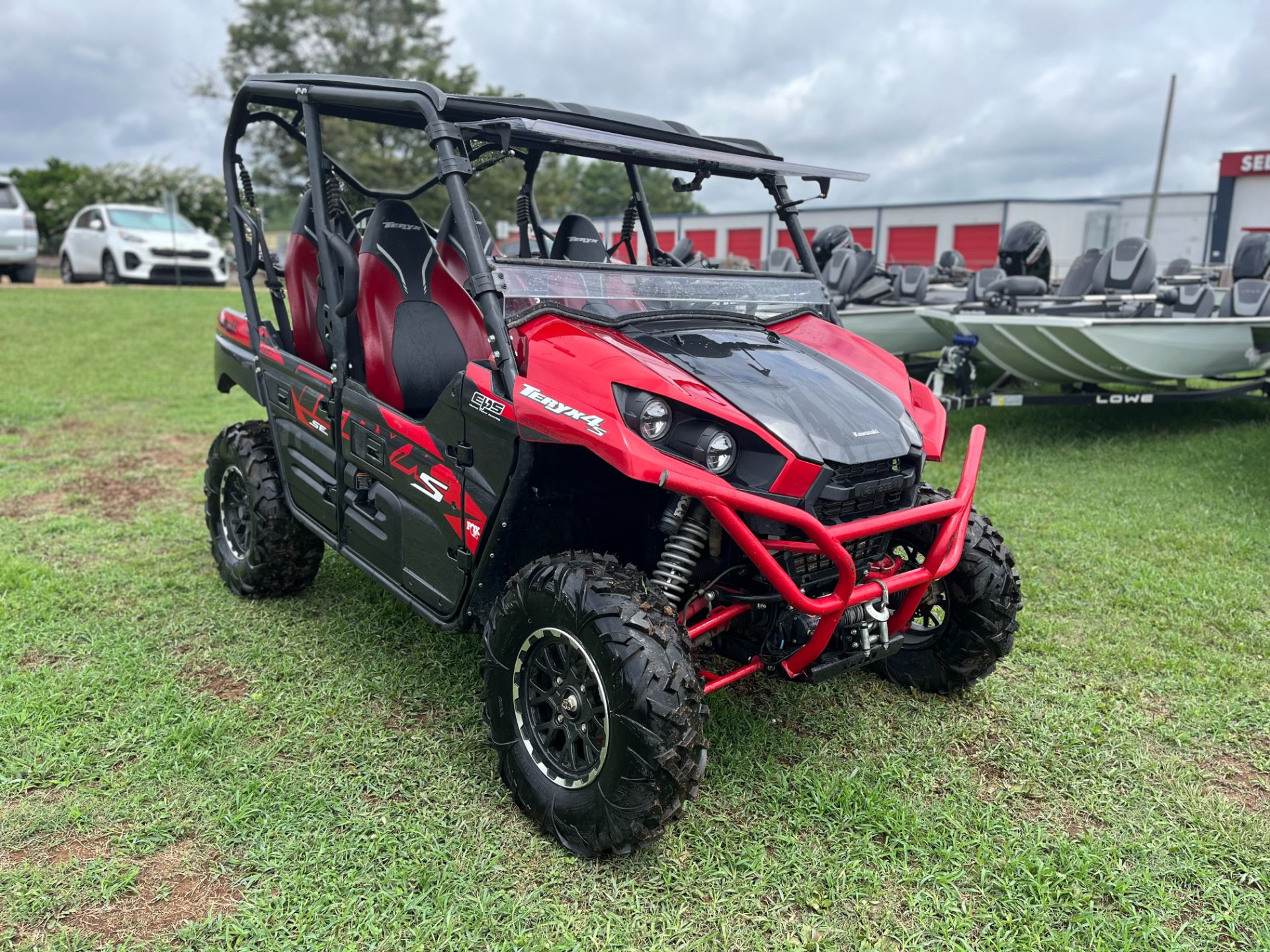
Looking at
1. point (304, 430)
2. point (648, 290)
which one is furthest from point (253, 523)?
point (648, 290)

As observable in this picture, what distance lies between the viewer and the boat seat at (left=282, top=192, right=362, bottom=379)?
3.85m

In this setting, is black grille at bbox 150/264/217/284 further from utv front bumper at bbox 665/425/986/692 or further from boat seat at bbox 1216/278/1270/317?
utv front bumper at bbox 665/425/986/692

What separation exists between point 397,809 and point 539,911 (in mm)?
586

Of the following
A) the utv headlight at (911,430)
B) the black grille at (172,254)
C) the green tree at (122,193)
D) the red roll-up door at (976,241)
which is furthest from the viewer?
the red roll-up door at (976,241)

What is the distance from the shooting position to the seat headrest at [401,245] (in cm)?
364

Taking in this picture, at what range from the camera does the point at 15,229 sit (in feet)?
52.5

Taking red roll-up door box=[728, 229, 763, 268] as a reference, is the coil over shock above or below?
below

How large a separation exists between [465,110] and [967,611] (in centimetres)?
227

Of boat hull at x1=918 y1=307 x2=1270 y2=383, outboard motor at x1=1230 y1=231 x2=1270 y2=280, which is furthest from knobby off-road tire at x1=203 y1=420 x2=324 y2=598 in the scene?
outboard motor at x1=1230 y1=231 x2=1270 y2=280

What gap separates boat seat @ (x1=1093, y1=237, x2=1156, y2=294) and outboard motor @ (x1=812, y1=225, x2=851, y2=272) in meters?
2.77

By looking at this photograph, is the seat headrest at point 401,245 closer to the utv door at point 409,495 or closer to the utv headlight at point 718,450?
the utv door at point 409,495

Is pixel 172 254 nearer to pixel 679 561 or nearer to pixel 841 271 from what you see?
pixel 841 271

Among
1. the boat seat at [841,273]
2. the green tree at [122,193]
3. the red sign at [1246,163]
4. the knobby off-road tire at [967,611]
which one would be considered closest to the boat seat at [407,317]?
the knobby off-road tire at [967,611]

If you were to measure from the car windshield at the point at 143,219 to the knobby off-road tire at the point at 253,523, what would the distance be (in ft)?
51.2
